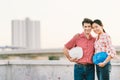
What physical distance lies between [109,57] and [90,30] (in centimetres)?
60

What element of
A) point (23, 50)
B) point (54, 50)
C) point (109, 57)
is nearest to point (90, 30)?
point (109, 57)

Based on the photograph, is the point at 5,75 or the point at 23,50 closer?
the point at 5,75

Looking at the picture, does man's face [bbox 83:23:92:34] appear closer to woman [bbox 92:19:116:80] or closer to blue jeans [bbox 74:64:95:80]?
woman [bbox 92:19:116:80]

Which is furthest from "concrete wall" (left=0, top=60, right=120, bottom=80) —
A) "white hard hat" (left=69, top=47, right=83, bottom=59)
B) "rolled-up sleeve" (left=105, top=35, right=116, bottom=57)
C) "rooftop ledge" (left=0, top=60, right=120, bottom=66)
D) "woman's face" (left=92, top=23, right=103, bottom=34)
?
"rolled-up sleeve" (left=105, top=35, right=116, bottom=57)

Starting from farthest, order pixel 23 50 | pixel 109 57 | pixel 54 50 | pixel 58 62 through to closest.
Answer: pixel 23 50
pixel 54 50
pixel 58 62
pixel 109 57

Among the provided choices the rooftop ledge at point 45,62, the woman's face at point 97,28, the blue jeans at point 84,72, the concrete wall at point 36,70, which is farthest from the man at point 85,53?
the concrete wall at point 36,70

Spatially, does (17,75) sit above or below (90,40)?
below

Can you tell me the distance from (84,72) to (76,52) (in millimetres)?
354

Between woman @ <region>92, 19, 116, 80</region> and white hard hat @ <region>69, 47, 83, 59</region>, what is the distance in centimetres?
29

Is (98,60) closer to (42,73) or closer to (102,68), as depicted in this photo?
(102,68)

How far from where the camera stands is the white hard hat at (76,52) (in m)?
7.18

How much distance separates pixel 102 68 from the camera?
694 centimetres

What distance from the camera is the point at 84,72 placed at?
7238mm

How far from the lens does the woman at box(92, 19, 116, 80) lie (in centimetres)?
693
